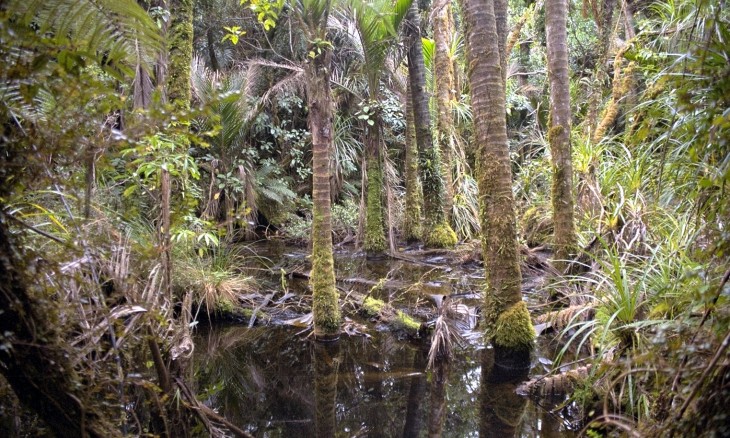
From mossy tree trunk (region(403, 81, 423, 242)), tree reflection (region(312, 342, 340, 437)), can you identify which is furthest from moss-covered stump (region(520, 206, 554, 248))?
tree reflection (region(312, 342, 340, 437))

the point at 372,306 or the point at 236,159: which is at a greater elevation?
the point at 236,159

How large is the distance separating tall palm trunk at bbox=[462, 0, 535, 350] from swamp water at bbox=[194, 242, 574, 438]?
16.0 inches

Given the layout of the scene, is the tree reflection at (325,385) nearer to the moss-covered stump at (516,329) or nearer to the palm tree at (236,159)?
the moss-covered stump at (516,329)

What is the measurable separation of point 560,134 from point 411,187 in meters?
4.17

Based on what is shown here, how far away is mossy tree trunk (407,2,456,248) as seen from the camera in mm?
8641

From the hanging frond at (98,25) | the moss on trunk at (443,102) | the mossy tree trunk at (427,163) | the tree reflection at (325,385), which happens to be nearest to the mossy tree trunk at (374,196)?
the mossy tree trunk at (427,163)

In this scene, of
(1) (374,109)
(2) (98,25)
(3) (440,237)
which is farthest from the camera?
(3) (440,237)

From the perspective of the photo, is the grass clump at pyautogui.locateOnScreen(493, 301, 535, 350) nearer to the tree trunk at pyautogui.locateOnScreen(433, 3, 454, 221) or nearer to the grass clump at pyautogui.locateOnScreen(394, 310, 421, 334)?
the grass clump at pyautogui.locateOnScreen(394, 310, 421, 334)

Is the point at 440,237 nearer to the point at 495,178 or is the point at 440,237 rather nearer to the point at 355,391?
the point at 495,178

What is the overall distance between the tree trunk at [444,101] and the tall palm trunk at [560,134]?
344 centimetres

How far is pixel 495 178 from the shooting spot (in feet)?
13.6

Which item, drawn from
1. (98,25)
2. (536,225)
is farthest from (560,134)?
(98,25)

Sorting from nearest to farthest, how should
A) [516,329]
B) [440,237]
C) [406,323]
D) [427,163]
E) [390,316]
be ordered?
[516,329] < [406,323] < [390,316] < [427,163] < [440,237]

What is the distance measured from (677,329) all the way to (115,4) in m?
2.50
